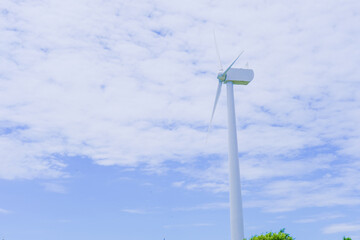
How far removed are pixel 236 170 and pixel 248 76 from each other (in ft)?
48.1

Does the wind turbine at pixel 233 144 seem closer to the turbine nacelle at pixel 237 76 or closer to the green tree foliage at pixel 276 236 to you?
the turbine nacelle at pixel 237 76

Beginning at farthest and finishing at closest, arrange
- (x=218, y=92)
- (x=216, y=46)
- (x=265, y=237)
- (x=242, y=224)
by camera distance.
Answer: (x=216, y=46)
(x=218, y=92)
(x=242, y=224)
(x=265, y=237)

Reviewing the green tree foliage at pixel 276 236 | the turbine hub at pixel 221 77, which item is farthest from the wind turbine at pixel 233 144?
the green tree foliage at pixel 276 236

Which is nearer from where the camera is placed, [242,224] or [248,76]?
[242,224]

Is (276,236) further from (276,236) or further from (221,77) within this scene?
Answer: (221,77)

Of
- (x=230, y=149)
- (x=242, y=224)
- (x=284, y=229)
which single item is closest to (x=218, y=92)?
(x=230, y=149)

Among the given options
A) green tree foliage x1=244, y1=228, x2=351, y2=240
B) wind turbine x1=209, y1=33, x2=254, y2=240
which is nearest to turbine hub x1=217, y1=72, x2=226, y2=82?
wind turbine x1=209, y1=33, x2=254, y2=240

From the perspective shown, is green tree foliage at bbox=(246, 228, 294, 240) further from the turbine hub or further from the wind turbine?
the turbine hub

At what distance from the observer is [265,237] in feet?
147

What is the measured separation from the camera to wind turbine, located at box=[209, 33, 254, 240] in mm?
56781

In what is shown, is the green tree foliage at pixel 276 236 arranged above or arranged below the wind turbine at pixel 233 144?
below

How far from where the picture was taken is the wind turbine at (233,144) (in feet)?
186

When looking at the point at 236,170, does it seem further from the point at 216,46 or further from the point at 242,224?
the point at 216,46

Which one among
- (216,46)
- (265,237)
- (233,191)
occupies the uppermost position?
(216,46)
